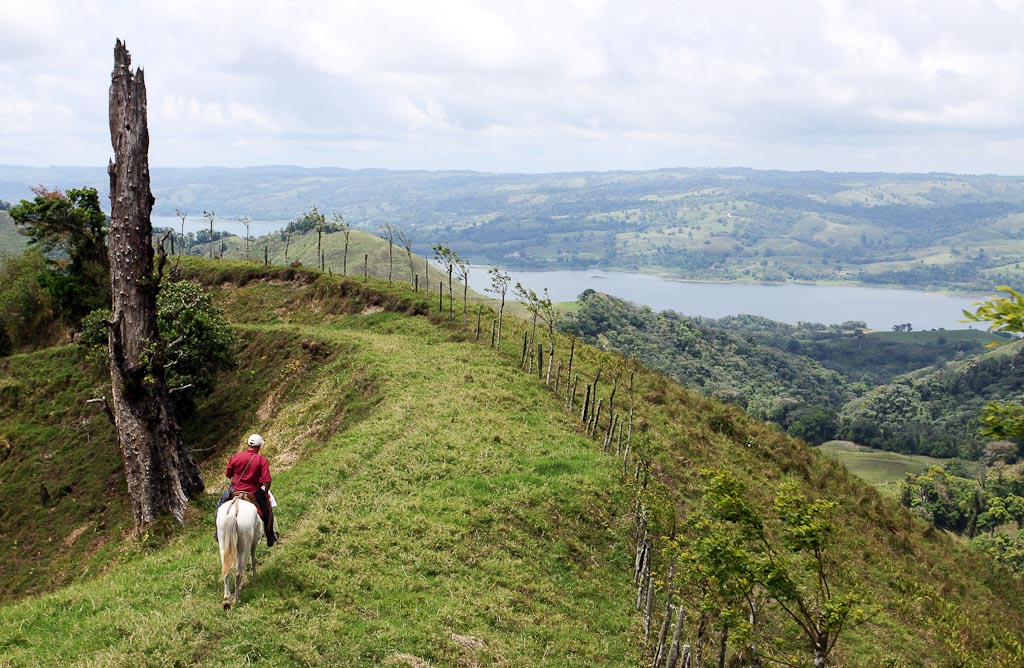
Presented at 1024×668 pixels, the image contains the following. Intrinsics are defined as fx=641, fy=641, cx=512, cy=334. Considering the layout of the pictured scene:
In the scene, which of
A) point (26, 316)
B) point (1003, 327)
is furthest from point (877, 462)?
point (1003, 327)

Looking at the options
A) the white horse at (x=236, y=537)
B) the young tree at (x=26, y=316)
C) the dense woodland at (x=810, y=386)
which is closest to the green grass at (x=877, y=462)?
the dense woodland at (x=810, y=386)

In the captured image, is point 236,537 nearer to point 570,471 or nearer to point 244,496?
point 244,496

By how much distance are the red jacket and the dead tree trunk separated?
7.16 metres

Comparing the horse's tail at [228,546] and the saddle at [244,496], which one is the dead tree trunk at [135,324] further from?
the horse's tail at [228,546]

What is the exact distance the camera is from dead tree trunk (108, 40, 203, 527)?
1684 centimetres

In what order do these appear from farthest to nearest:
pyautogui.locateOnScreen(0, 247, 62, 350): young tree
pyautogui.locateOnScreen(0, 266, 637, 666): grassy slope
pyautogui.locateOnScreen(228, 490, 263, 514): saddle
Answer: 1. pyautogui.locateOnScreen(0, 247, 62, 350): young tree
2. pyautogui.locateOnScreen(228, 490, 263, 514): saddle
3. pyautogui.locateOnScreen(0, 266, 637, 666): grassy slope

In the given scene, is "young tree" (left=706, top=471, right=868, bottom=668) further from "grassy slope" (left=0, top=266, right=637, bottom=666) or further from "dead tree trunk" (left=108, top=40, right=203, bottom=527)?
"dead tree trunk" (left=108, top=40, right=203, bottom=527)

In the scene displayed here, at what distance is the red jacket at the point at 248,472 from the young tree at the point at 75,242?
1165 inches

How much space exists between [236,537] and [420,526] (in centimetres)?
454

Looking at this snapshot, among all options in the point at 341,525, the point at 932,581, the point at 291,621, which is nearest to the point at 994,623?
the point at 932,581

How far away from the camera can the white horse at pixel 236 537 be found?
33.0 ft

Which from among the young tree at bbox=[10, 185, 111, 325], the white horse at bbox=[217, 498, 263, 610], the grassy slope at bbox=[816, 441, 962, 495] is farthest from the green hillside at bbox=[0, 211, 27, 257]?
the grassy slope at bbox=[816, 441, 962, 495]

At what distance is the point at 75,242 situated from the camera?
118 feet

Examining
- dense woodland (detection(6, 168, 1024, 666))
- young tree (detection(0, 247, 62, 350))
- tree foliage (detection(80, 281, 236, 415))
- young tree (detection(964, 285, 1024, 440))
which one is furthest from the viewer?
young tree (detection(0, 247, 62, 350))
